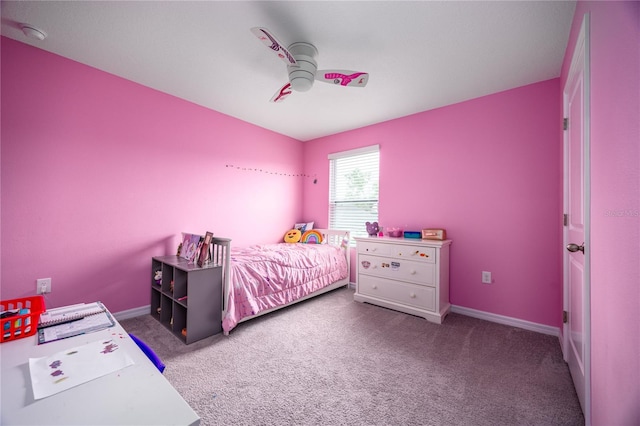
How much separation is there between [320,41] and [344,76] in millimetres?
349

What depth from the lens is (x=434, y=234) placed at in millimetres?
2824

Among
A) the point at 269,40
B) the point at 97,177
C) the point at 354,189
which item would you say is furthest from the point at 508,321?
the point at 97,177

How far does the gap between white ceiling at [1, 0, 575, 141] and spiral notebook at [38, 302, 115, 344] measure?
1.89 metres

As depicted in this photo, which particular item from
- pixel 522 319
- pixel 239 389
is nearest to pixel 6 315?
pixel 239 389

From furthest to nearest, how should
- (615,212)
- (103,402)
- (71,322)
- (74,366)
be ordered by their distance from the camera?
(71,322) < (615,212) < (74,366) < (103,402)

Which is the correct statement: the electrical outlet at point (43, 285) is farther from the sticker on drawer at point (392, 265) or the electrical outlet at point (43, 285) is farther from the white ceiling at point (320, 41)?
the sticker on drawer at point (392, 265)

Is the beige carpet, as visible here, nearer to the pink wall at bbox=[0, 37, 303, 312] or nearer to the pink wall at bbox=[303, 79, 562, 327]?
the pink wall at bbox=[303, 79, 562, 327]

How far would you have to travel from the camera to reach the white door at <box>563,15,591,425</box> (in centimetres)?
128

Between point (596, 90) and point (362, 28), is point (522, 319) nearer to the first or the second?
point (596, 90)

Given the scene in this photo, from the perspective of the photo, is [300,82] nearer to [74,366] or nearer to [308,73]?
[308,73]

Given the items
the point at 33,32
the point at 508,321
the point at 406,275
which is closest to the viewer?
the point at 33,32

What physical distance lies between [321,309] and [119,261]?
7.06 feet

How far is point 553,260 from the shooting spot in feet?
7.73

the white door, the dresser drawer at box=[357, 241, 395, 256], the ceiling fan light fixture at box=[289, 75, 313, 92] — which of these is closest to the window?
the dresser drawer at box=[357, 241, 395, 256]
